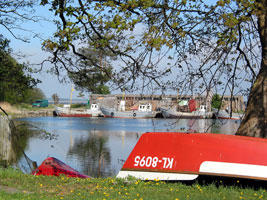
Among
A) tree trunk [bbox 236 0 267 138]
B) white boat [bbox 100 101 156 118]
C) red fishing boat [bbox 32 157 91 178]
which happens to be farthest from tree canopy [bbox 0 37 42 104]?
white boat [bbox 100 101 156 118]

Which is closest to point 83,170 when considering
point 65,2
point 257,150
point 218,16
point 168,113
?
point 65,2

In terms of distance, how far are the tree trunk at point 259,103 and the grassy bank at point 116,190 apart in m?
2.71

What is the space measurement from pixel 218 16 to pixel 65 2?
12.9 feet

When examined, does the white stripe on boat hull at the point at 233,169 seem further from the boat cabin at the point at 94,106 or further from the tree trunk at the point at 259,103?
the boat cabin at the point at 94,106

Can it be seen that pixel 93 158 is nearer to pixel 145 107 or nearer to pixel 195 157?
pixel 195 157

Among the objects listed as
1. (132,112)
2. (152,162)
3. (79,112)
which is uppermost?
(152,162)

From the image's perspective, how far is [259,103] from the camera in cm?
1006

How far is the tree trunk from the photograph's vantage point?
9.91 meters

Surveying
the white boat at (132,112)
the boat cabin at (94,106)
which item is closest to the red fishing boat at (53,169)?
the white boat at (132,112)

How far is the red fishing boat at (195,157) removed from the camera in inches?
286

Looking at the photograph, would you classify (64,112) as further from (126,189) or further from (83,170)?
(126,189)

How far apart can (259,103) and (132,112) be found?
6161 centimetres

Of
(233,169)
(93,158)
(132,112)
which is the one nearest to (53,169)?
(233,169)

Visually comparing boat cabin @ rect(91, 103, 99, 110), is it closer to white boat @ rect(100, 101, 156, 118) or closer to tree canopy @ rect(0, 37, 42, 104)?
white boat @ rect(100, 101, 156, 118)
